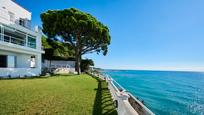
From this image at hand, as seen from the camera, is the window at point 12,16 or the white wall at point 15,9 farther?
the window at point 12,16

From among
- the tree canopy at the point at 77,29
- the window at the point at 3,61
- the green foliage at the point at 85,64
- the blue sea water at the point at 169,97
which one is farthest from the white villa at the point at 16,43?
the green foliage at the point at 85,64

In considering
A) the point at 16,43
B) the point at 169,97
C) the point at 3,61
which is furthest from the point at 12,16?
the point at 169,97

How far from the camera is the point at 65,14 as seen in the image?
25562 mm

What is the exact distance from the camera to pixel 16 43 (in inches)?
830

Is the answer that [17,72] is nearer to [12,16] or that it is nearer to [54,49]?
[12,16]

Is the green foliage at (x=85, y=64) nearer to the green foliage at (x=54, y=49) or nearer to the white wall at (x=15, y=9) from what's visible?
the green foliage at (x=54, y=49)

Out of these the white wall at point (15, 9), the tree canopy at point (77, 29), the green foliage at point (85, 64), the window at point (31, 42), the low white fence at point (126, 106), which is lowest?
the low white fence at point (126, 106)

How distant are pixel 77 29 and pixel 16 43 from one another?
901cm

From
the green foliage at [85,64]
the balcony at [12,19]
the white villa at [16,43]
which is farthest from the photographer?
the green foliage at [85,64]

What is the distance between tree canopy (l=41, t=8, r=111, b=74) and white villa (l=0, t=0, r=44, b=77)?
10.4ft

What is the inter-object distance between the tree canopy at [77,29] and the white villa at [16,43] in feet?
10.4

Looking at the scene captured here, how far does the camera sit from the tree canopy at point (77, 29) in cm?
2547

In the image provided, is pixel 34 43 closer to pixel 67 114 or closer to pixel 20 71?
pixel 20 71

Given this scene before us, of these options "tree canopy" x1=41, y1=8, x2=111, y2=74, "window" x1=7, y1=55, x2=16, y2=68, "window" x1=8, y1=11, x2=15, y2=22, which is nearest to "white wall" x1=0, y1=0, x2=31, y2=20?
"window" x1=8, y1=11, x2=15, y2=22
